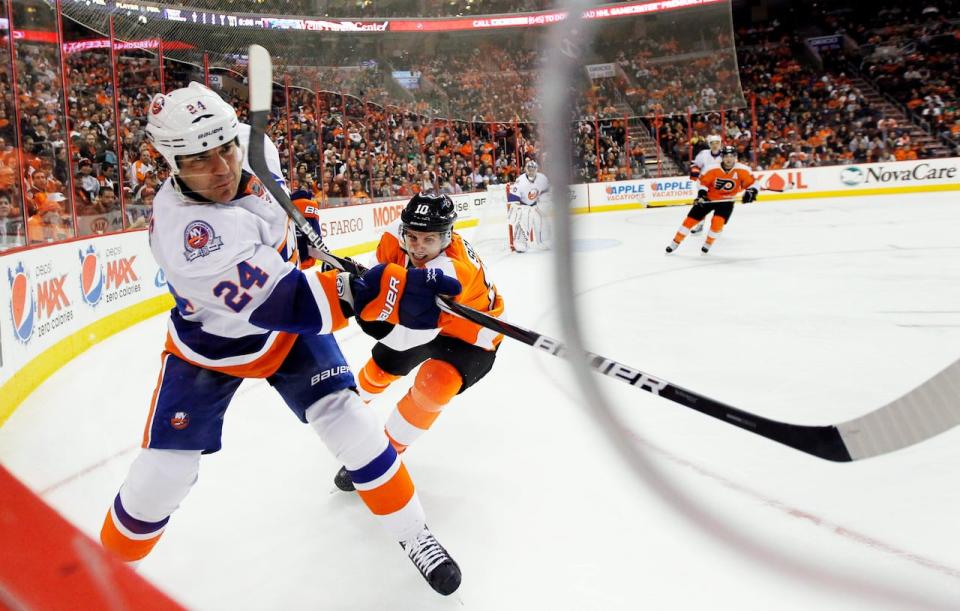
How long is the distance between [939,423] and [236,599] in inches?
60.6

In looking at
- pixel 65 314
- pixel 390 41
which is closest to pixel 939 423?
pixel 65 314

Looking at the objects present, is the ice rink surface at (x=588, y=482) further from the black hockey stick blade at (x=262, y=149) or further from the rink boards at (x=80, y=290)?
the black hockey stick blade at (x=262, y=149)

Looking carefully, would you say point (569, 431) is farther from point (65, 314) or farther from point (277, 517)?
point (65, 314)

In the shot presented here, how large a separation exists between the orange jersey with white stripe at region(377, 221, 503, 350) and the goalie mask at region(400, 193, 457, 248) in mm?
101

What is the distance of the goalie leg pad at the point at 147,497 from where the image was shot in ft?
5.05

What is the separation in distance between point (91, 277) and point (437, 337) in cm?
300

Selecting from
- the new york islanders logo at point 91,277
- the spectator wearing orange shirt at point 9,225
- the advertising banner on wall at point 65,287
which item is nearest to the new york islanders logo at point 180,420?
the advertising banner on wall at point 65,287

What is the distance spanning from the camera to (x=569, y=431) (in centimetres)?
264

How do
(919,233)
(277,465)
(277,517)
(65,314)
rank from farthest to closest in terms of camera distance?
(919,233)
(65,314)
(277,465)
(277,517)

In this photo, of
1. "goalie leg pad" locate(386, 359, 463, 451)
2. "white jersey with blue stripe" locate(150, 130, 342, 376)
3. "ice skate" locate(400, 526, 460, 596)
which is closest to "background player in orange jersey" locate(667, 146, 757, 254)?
"goalie leg pad" locate(386, 359, 463, 451)

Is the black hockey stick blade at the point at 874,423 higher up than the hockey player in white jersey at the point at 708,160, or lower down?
lower down

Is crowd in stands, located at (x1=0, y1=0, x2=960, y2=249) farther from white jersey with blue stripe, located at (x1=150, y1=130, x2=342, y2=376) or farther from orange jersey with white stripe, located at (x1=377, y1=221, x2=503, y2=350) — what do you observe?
white jersey with blue stripe, located at (x1=150, y1=130, x2=342, y2=376)

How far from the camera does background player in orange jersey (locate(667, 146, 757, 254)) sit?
715cm

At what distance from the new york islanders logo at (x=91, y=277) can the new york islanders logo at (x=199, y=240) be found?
126 inches
